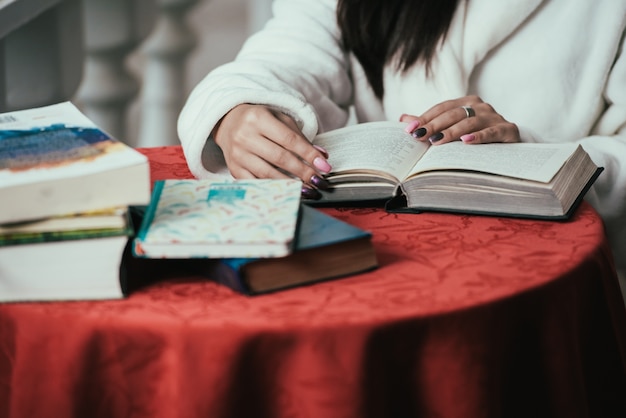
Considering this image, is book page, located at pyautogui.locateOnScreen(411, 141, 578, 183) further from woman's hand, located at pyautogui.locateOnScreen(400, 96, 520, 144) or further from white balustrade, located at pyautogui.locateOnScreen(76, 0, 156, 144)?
white balustrade, located at pyautogui.locateOnScreen(76, 0, 156, 144)

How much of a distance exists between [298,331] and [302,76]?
68cm

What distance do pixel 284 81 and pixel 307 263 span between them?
0.54 meters

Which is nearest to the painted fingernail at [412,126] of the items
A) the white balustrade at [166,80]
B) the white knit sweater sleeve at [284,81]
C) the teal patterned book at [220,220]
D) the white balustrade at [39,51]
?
the white knit sweater sleeve at [284,81]

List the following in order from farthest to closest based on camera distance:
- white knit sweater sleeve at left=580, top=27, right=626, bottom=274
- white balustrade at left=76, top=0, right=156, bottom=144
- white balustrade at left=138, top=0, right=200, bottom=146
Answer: white balustrade at left=138, top=0, right=200, bottom=146 → white balustrade at left=76, top=0, right=156, bottom=144 → white knit sweater sleeve at left=580, top=27, right=626, bottom=274

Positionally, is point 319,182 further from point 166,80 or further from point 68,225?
point 166,80

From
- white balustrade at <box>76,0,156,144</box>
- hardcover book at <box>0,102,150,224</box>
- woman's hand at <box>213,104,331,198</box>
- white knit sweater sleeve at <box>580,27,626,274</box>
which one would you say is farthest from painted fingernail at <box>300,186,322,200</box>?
white balustrade at <box>76,0,156,144</box>

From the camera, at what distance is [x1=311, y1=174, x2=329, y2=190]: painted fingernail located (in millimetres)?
946

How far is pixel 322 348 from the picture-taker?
0.67m

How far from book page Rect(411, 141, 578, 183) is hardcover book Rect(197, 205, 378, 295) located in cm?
20

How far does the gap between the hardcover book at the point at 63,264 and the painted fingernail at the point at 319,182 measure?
0.93 feet

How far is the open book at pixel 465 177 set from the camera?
0.90m

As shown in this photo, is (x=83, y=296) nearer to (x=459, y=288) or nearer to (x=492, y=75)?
(x=459, y=288)

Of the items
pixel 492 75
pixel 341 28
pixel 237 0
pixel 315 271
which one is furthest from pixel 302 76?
pixel 237 0

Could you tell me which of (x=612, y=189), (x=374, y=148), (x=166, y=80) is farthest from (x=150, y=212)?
(x=166, y=80)
